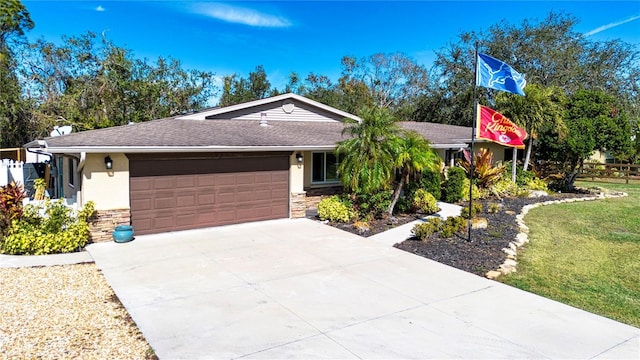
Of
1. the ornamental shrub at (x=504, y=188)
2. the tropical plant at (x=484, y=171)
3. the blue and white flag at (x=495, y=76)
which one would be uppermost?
the blue and white flag at (x=495, y=76)

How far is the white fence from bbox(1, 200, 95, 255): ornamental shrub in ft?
32.9

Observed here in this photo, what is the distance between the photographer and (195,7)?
18234 mm

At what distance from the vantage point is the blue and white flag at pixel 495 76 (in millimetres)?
9523

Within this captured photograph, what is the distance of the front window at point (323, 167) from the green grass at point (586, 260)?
655 centimetres

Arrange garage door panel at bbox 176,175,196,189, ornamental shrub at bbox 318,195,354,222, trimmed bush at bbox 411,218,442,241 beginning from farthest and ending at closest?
1. ornamental shrub at bbox 318,195,354,222
2. garage door panel at bbox 176,175,196,189
3. trimmed bush at bbox 411,218,442,241

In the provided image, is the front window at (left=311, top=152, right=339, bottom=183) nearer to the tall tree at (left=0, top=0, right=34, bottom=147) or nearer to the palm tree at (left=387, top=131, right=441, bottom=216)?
A: the palm tree at (left=387, top=131, right=441, bottom=216)

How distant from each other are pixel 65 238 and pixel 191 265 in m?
3.20

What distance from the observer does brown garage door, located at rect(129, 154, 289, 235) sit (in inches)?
410

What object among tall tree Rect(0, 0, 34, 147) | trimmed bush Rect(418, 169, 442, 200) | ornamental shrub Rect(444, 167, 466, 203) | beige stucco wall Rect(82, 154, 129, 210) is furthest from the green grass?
tall tree Rect(0, 0, 34, 147)

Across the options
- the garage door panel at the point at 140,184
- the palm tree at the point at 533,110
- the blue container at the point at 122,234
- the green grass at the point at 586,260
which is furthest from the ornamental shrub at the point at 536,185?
the blue container at the point at 122,234

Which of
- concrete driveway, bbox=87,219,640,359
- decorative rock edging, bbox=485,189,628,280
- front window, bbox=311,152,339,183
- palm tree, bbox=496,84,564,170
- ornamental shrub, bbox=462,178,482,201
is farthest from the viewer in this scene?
palm tree, bbox=496,84,564,170

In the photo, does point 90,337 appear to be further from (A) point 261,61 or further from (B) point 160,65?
(A) point 261,61

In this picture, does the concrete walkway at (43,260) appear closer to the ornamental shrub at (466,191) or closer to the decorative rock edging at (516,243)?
the decorative rock edging at (516,243)

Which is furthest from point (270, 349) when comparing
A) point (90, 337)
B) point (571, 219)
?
point (571, 219)
